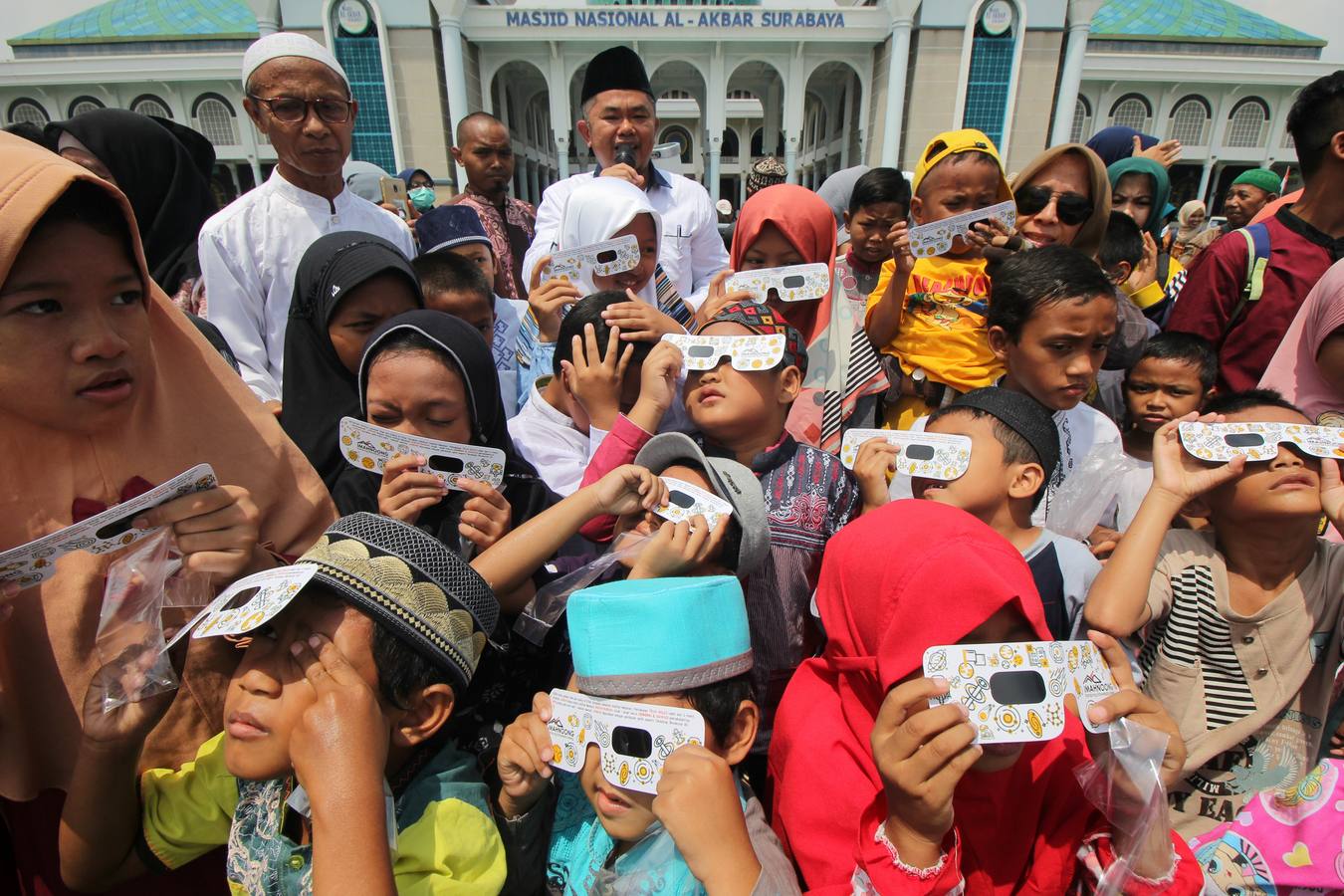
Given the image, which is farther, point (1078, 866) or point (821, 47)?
point (821, 47)

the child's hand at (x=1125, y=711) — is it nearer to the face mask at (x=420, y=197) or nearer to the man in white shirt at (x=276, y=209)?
the man in white shirt at (x=276, y=209)

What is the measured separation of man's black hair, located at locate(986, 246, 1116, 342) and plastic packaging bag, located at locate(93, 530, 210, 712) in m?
2.61

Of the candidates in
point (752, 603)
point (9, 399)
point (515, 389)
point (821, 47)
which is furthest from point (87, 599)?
point (821, 47)

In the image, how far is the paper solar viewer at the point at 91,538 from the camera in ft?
3.62

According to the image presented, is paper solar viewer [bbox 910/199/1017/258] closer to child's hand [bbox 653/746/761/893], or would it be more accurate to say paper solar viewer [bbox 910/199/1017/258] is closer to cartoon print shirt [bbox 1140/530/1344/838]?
cartoon print shirt [bbox 1140/530/1344/838]

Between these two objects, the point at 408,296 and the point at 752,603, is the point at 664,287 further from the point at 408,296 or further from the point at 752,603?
the point at 752,603

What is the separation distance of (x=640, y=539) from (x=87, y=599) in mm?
1211

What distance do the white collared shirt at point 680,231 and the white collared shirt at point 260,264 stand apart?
1100mm

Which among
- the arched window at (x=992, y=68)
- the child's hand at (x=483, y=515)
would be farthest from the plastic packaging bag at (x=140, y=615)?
the arched window at (x=992, y=68)

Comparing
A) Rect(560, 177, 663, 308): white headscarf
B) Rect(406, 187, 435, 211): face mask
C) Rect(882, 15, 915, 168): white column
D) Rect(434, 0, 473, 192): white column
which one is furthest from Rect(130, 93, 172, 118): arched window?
Rect(560, 177, 663, 308): white headscarf

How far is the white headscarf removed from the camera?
9.45ft

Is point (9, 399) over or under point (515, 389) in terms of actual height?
over

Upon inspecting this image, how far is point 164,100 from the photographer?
111 ft

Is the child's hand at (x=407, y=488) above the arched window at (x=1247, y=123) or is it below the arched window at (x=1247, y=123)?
below
